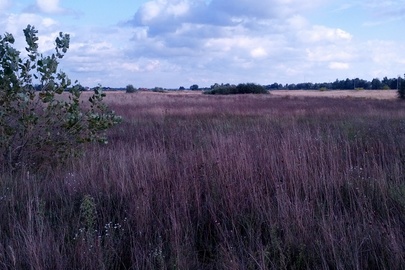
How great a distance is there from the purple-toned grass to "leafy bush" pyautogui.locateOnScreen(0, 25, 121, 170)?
0.77 m

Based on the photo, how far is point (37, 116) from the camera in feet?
22.3

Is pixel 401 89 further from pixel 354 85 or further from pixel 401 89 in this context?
pixel 354 85

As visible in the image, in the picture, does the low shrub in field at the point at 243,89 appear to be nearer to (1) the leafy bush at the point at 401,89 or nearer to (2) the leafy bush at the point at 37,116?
(1) the leafy bush at the point at 401,89

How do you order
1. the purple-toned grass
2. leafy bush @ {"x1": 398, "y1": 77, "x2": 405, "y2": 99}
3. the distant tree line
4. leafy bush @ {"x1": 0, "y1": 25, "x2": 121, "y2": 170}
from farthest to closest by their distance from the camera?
the distant tree line, leafy bush @ {"x1": 398, "y1": 77, "x2": 405, "y2": 99}, leafy bush @ {"x1": 0, "y1": 25, "x2": 121, "y2": 170}, the purple-toned grass

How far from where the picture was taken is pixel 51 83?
22.7 ft

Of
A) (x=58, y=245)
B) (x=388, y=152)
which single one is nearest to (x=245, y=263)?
(x=58, y=245)

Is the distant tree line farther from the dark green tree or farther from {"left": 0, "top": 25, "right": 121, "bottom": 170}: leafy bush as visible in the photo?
{"left": 0, "top": 25, "right": 121, "bottom": 170}: leafy bush

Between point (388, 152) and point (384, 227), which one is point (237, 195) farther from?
point (388, 152)

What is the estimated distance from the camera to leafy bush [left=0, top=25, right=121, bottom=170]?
6656mm

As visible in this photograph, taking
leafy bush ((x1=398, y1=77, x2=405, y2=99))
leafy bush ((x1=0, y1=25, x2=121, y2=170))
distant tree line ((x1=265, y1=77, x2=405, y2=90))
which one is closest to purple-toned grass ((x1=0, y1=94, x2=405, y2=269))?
leafy bush ((x1=0, y1=25, x2=121, y2=170))

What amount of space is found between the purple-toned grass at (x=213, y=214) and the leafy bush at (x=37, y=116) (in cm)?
77

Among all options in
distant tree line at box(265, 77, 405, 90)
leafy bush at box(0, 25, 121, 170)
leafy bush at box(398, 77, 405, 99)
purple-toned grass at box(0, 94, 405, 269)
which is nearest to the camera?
purple-toned grass at box(0, 94, 405, 269)

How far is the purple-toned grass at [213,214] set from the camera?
3.60 m

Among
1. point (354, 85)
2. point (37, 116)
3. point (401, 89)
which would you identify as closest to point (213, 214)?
point (37, 116)
